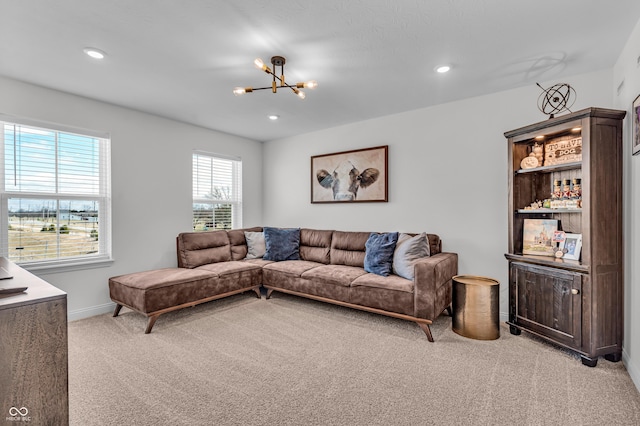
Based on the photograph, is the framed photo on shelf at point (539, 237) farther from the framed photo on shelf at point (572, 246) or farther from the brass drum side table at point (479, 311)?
the brass drum side table at point (479, 311)

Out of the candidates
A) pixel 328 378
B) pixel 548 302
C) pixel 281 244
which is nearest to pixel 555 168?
pixel 548 302

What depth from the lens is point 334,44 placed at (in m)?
2.39

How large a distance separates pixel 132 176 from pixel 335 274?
2835 mm

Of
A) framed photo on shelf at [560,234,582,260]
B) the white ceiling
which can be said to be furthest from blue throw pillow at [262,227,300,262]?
framed photo on shelf at [560,234,582,260]

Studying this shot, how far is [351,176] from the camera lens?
4.48 m

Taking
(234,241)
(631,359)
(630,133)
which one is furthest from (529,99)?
(234,241)

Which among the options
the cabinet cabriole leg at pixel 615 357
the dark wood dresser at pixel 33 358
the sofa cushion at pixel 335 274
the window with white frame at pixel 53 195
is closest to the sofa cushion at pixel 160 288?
the window with white frame at pixel 53 195

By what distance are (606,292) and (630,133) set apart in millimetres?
1213

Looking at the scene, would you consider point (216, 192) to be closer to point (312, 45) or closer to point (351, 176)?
point (351, 176)

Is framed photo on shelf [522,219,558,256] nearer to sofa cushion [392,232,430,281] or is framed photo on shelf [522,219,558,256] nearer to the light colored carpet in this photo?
the light colored carpet

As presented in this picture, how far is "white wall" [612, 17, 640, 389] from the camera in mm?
2129

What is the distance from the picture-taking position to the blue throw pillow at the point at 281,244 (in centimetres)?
449

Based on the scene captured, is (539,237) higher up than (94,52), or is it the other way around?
(94,52)

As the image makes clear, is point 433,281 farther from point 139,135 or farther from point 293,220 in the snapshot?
point 139,135
